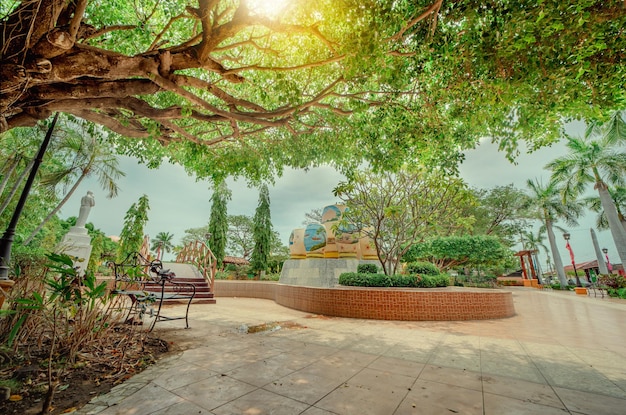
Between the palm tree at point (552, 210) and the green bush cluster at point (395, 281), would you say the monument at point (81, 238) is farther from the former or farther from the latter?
the palm tree at point (552, 210)

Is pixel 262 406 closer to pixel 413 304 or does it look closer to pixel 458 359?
pixel 458 359

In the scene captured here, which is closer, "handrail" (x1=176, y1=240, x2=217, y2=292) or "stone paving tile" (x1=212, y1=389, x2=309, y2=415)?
"stone paving tile" (x1=212, y1=389, x2=309, y2=415)

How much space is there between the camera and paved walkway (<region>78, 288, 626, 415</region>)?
2.16 metres

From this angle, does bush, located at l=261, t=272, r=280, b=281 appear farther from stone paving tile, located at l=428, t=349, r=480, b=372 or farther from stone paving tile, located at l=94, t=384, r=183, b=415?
stone paving tile, located at l=94, t=384, r=183, b=415

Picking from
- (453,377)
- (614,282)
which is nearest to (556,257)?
(614,282)

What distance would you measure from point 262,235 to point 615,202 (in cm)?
3354

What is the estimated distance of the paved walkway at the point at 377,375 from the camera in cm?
216

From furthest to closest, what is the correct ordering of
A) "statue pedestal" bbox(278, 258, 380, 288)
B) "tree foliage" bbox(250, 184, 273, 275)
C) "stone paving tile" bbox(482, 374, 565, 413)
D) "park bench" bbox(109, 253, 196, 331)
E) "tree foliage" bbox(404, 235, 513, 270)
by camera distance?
"tree foliage" bbox(250, 184, 273, 275), "tree foliage" bbox(404, 235, 513, 270), "statue pedestal" bbox(278, 258, 380, 288), "park bench" bbox(109, 253, 196, 331), "stone paving tile" bbox(482, 374, 565, 413)

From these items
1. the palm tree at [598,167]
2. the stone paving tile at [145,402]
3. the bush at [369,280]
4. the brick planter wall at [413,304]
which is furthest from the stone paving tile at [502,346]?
the palm tree at [598,167]

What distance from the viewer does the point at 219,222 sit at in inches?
993

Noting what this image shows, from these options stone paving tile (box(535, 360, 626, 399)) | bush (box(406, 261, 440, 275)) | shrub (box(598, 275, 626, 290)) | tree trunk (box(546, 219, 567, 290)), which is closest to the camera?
stone paving tile (box(535, 360, 626, 399))

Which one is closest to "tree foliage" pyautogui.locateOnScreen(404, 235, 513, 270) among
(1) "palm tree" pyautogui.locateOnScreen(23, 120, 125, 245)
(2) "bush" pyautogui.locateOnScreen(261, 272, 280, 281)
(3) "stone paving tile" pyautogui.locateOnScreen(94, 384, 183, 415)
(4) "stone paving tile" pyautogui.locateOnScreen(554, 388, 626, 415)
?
(2) "bush" pyautogui.locateOnScreen(261, 272, 280, 281)

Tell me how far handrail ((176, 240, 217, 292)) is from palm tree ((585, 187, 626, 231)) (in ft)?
106

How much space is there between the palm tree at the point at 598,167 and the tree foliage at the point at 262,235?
25206 mm
